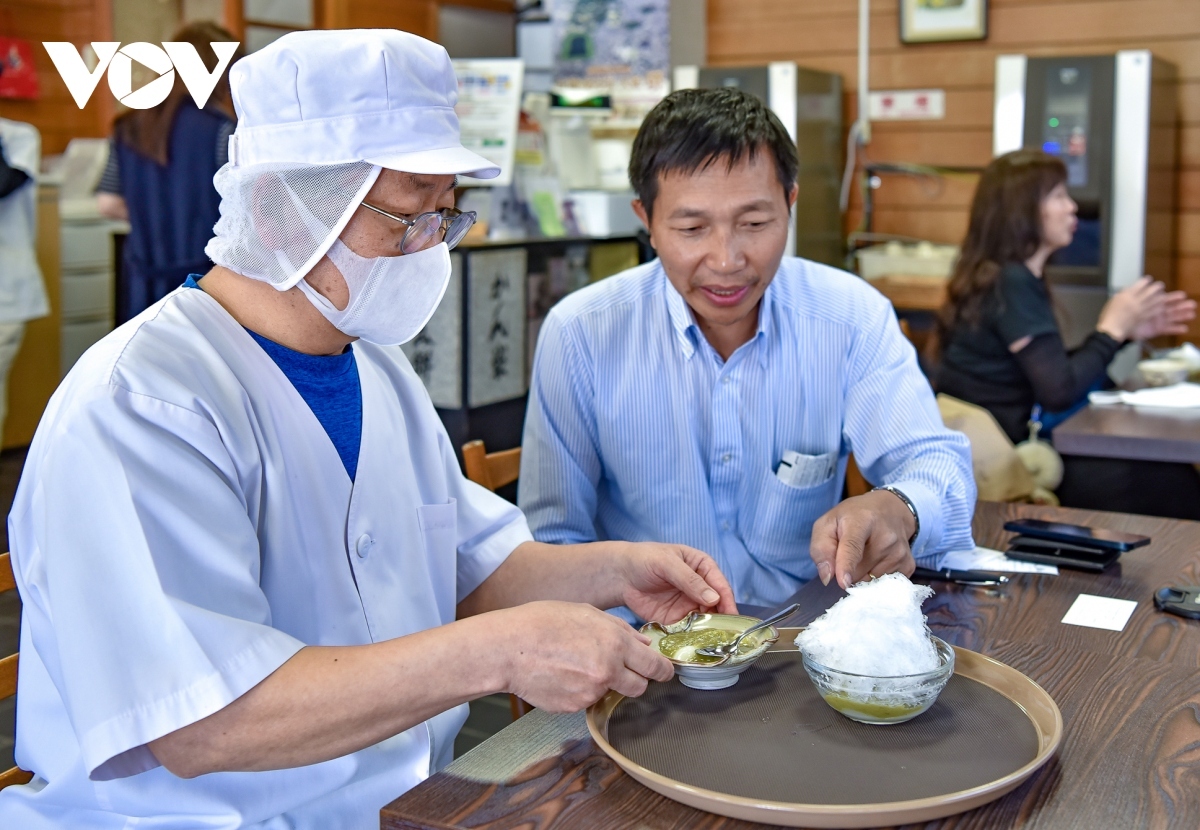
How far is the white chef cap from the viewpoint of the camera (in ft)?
3.84

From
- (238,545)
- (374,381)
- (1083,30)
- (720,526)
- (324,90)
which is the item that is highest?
(1083,30)

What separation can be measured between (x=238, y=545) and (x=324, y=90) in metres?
0.45

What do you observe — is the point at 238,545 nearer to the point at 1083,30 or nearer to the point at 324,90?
the point at 324,90

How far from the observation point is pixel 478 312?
4629mm

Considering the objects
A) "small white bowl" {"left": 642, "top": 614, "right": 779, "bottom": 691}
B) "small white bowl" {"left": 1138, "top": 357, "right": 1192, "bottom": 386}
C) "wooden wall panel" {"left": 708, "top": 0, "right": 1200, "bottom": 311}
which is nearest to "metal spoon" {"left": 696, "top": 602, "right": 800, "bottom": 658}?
"small white bowl" {"left": 642, "top": 614, "right": 779, "bottom": 691}

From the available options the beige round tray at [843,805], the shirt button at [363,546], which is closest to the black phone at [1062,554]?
the beige round tray at [843,805]

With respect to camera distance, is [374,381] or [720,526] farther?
[720,526]

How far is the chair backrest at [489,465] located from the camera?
6.12ft

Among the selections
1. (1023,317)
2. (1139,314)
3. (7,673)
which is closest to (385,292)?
(7,673)

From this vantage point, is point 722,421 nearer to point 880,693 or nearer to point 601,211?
point 880,693

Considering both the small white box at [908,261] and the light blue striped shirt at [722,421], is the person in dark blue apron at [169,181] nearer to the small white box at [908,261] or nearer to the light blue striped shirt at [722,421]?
the light blue striped shirt at [722,421]

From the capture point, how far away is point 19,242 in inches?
196

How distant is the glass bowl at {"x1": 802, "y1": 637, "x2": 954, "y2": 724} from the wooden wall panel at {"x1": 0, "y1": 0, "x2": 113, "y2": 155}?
4612mm

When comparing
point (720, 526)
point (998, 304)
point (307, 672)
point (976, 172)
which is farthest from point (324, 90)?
point (976, 172)
